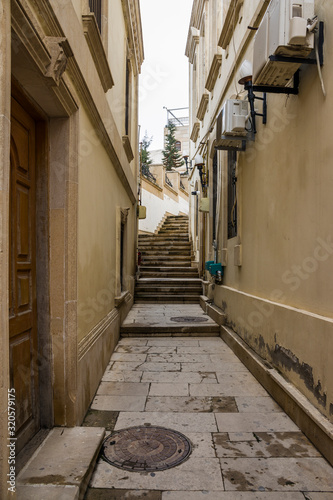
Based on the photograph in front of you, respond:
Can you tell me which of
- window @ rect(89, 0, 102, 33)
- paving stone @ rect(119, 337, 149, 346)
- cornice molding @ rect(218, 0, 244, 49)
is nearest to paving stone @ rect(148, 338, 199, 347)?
paving stone @ rect(119, 337, 149, 346)

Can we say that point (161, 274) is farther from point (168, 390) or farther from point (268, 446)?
point (268, 446)

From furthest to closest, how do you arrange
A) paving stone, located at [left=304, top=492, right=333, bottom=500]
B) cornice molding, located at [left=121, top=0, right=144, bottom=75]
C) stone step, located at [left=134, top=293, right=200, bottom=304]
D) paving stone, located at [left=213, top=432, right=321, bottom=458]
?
stone step, located at [left=134, top=293, right=200, bottom=304], cornice molding, located at [left=121, top=0, right=144, bottom=75], paving stone, located at [left=213, top=432, right=321, bottom=458], paving stone, located at [left=304, top=492, right=333, bottom=500]

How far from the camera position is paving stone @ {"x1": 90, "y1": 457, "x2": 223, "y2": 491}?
2.69 metres

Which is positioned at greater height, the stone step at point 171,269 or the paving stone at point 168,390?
the stone step at point 171,269

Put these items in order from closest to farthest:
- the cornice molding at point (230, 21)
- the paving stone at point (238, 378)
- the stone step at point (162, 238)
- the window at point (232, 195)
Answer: the paving stone at point (238, 378) < the cornice molding at point (230, 21) < the window at point (232, 195) < the stone step at point (162, 238)

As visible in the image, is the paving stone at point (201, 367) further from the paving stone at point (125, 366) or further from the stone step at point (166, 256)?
the stone step at point (166, 256)

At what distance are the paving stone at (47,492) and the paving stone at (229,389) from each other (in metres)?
2.30

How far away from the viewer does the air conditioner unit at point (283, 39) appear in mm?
3205

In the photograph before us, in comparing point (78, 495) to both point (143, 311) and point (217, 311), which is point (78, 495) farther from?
point (143, 311)

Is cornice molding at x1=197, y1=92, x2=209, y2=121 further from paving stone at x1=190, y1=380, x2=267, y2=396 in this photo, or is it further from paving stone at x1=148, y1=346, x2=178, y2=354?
paving stone at x1=190, y1=380, x2=267, y2=396

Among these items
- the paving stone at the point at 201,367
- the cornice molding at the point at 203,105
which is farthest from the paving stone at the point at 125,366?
A: the cornice molding at the point at 203,105

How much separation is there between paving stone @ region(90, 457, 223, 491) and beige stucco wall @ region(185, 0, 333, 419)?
107 centimetres

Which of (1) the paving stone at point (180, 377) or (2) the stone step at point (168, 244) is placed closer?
(1) the paving stone at point (180, 377)

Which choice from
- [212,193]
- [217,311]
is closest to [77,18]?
[217,311]
